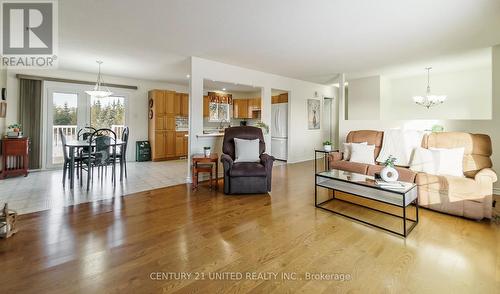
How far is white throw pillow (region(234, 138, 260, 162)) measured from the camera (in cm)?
413

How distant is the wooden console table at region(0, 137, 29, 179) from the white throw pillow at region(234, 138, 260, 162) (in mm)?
4375

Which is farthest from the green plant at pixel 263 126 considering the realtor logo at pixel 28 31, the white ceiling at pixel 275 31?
the realtor logo at pixel 28 31

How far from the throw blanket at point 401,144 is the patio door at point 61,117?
698 centimetres

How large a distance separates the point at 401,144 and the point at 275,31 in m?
2.86

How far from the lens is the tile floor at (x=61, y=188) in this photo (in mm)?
3244

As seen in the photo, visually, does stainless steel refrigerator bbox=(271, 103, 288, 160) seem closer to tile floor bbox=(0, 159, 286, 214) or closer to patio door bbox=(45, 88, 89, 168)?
tile floor bbox=(0, 159, 286, 214)

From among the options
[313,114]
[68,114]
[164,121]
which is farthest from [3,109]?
[313,114]

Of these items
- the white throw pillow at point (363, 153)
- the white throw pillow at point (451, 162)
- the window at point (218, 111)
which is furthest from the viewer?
the window at point (218, 111)

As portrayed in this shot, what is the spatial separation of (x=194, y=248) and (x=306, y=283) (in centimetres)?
102

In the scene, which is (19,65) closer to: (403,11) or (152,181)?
(152,181)

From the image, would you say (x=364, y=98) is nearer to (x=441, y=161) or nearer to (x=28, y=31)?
(x=441, y=161)

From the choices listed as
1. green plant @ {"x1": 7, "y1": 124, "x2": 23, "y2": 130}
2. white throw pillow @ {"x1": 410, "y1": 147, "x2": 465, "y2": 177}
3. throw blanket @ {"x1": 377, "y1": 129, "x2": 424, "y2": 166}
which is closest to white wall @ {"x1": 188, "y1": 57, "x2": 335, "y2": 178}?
throw blanket @ {"x1": 377, "y1": 129, "x2": 424, "y2": 166}

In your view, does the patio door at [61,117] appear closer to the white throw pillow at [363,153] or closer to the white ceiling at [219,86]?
the white ceiling at [219,86]

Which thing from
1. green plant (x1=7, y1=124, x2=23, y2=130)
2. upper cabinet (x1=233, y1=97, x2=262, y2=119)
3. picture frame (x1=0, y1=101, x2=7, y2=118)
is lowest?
green plant (x1=7, y1=124, x2=23, y2=130)
